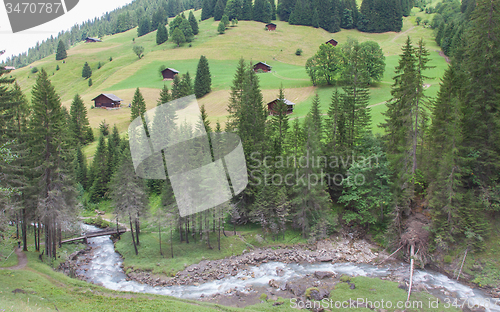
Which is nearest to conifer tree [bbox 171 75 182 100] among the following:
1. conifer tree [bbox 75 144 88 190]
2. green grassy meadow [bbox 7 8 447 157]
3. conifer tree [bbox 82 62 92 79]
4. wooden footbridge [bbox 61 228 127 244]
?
green grassy meadow [bbox 7 8 447 157]

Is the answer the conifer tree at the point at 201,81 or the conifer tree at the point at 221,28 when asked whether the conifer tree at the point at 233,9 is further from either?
the conifer tree at the point at 201,81

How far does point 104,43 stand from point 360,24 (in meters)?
131

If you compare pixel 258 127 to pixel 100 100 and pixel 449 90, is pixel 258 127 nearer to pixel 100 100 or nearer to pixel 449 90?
pixel 449 90

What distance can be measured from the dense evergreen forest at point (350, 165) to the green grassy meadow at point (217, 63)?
2583cm

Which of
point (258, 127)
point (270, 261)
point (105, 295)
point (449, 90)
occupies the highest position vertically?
point (449, 90)

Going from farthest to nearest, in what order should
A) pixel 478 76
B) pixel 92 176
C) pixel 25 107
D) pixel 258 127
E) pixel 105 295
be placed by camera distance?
1. pixel 92 176
2. pixel 258 127
3. pixel 25 107
4. pixel 478 76
5. pixel 105 295

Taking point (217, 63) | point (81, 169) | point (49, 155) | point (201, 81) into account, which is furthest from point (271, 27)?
point (49, 155)

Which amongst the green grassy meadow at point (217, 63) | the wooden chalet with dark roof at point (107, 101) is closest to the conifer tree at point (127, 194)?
the green grassy meadow at point (217, 63)

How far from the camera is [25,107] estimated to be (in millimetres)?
33594

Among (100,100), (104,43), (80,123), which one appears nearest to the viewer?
(80,123)

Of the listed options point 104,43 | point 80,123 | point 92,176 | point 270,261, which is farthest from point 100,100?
point 104,43

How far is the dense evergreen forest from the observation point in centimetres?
2923

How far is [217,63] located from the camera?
117m

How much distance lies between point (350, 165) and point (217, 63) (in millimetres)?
89346
